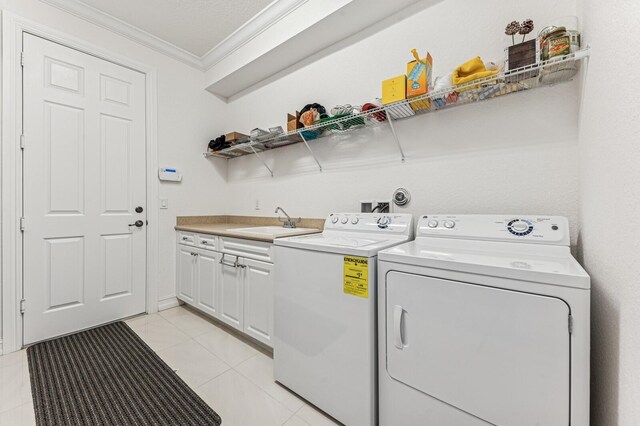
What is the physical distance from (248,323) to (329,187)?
124 cm

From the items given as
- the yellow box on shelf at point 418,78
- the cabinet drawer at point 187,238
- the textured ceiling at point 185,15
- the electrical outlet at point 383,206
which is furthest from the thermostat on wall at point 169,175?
the yellow box on shelf at point 418,78

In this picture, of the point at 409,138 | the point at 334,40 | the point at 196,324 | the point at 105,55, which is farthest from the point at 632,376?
the point at 105,55

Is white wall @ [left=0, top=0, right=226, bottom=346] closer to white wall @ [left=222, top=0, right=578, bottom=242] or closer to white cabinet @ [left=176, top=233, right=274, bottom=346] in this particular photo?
white cabinet @ [left=176, top=233, right=274, bottom=346]

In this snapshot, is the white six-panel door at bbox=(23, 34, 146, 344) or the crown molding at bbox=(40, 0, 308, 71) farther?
the crown molding at bbox=(40, 0, 308, 71)

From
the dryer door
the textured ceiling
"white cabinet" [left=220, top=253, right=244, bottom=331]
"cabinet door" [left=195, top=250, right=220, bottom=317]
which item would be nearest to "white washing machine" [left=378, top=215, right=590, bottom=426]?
the dryer door

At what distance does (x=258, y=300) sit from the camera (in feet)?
6.09

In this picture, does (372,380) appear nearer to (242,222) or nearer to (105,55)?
(242,222)

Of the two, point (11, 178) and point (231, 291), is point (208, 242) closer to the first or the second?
point (231, 291)

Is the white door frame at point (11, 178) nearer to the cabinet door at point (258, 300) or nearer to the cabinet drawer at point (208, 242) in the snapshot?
the cabinet drawer at point (208, 242)

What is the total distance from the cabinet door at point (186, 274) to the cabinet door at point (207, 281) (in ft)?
0.35

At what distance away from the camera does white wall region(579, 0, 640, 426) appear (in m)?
0.61

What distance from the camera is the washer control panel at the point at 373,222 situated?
164cm

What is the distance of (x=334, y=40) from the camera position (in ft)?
7.07

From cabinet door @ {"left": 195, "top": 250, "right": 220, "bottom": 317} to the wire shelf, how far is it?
3.93 feet
